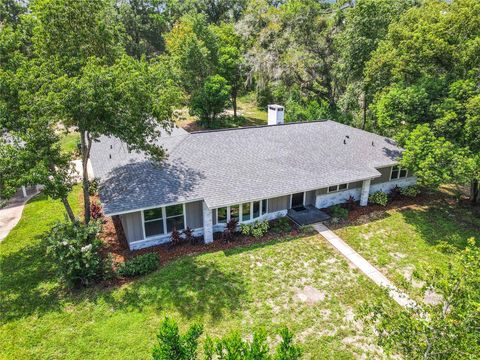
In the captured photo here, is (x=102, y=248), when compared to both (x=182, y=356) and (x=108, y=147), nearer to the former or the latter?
(x=108, y=147)

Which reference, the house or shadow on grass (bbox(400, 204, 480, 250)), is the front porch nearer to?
the house

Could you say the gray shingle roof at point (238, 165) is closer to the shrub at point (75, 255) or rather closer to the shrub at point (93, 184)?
the shrub at point (93, 184)

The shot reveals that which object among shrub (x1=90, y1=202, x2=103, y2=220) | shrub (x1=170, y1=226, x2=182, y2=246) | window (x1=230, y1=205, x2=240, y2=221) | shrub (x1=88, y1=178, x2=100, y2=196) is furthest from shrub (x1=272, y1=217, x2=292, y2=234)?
shrub (x1=90, y1=202, x2=103, y2=220)

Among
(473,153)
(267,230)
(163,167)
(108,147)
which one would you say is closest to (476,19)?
(473,153)

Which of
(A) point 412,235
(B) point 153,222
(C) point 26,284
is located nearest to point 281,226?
(B) point 153,222

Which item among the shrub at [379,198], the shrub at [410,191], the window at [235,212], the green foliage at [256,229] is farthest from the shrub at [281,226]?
the shrub at [410,191]
